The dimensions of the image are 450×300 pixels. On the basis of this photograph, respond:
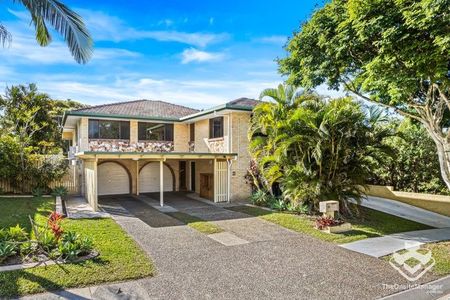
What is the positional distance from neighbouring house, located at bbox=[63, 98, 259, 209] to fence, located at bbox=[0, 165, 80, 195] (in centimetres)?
52

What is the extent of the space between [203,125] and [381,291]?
16257 mm

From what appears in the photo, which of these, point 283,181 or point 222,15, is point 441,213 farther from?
point 222,15

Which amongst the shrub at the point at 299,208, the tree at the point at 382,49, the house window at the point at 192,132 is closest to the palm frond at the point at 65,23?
the tree at the point at 382,49

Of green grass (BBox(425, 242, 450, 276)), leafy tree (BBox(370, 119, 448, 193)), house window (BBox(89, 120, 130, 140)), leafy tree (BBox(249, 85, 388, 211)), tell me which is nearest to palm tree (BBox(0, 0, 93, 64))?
leafy tree (BBox(249, 85, 388, 211))

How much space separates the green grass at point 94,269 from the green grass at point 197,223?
2.74 meters

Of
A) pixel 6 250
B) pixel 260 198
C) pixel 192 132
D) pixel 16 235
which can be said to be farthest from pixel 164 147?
pixel 6 250

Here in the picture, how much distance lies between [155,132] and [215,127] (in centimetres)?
496

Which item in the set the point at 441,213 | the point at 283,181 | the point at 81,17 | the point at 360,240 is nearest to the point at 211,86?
the point at 283,181

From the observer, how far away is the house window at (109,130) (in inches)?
772

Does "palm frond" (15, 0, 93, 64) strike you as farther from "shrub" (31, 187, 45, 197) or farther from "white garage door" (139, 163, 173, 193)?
"white garage door" (139, 163, 173, 193)

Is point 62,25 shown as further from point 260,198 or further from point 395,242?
point 395,242

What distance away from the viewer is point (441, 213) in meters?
16.5

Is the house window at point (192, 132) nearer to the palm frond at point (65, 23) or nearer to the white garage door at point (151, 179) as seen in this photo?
the white garage door at point (151, 179)

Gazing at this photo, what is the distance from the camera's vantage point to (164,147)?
21.6 meters
